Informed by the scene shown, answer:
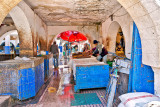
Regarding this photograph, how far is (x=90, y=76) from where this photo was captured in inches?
152

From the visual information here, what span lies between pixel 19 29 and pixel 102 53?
12.7ft

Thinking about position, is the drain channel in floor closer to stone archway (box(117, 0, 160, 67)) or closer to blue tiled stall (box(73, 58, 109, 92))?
blue tiled stall (box(73, 58, 109, 92))

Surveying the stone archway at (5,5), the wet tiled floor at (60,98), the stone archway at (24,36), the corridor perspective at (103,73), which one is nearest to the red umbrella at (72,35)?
the corridor perspective at (103,73)

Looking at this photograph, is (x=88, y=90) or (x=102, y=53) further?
(x=102, y=53)

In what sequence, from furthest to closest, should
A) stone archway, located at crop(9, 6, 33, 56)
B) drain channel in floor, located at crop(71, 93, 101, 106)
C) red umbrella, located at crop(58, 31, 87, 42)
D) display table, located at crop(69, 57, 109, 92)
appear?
red umbrella, located at crop(58, 31, 87, 42) < stone archway, located at crop(9, 6, 33, 56) < display table, located at crop(69, 57, 109, 92) < drain channel in floor, located at crop(71, 93, 101, 106)

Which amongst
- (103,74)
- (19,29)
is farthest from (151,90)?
(19,29)

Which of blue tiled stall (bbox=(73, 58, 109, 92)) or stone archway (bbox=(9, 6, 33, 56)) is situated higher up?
stone archway (bbox=(9, 6, 33, 56))

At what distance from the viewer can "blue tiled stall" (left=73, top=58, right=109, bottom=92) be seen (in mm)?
3797

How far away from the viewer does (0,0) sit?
83.8 inches

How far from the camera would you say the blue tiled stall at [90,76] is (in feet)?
12.5

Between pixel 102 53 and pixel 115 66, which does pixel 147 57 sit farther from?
pixel 102 53

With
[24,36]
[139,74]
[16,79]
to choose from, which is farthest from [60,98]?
[24,36]

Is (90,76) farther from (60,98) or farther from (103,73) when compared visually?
→ (60,98)

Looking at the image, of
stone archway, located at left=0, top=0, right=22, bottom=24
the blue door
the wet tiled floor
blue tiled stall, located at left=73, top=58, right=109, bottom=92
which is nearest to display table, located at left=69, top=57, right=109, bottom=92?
blue tiled stall, located at left=73, top=58, right=109, bottom=92
